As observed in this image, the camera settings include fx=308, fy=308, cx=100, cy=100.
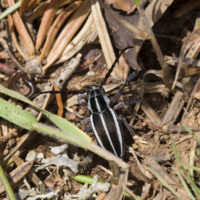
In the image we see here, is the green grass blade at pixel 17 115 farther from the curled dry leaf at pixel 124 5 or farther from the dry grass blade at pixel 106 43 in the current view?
the curled dry leaf at pixel 124 5

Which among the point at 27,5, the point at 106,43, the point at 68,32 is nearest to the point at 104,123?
the point at 106,43

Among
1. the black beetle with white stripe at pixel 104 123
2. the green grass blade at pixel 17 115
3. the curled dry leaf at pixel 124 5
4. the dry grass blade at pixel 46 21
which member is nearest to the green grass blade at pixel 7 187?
the green grass blade at pixel 17 115

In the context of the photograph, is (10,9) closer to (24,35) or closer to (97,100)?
(24,35)

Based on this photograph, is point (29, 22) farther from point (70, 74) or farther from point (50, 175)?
point (50, 175)

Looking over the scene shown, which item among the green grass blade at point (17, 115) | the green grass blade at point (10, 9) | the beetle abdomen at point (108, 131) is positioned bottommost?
the beetle abdomen at point (108, 131)

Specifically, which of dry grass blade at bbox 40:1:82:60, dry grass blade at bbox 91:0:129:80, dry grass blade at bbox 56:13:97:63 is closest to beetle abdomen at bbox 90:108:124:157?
dry grass blade at bbox 91:0:129:80

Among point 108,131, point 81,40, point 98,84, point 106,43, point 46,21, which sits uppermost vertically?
point 46,21

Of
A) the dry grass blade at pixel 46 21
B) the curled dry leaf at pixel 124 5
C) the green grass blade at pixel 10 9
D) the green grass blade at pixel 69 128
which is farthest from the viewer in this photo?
the dry grass blade at pixel 46 21

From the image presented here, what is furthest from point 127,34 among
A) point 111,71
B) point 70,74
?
point 70,74
